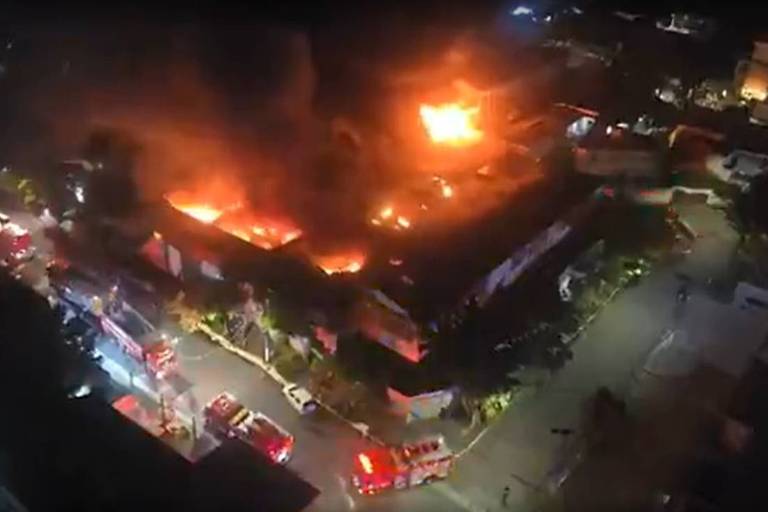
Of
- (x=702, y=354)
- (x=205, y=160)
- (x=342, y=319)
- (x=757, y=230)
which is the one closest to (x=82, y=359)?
(x=342, y=319)

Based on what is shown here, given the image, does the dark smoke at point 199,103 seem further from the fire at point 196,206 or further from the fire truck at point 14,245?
the fire truck at point 14,245

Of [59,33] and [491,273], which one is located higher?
[59,33]

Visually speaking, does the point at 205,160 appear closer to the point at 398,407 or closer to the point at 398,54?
the point at 398,54

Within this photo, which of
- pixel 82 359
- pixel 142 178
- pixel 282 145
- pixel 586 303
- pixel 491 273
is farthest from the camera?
pixel 282 145

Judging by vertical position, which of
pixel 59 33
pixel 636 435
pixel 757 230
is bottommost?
pixel 636 435

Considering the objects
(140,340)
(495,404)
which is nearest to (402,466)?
(495,404)

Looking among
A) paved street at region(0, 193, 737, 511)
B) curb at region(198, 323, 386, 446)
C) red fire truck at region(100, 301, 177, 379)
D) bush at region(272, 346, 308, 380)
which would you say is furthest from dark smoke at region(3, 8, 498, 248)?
paved street at region(0, 193, 737, 511)

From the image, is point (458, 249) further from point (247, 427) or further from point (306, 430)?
point (247, 427)

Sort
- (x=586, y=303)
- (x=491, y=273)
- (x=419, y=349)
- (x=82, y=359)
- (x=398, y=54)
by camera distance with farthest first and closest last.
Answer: (x=398, y=54)
(x=586, y=303)
(x=491, y=273)
(x=419, y=349)
(x=82, y=359)
